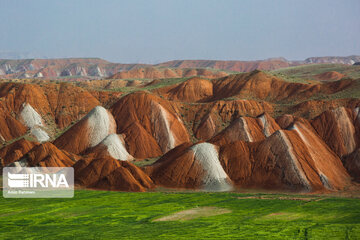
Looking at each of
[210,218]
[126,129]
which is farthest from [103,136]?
[210,218]

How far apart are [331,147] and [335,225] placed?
1868 inches

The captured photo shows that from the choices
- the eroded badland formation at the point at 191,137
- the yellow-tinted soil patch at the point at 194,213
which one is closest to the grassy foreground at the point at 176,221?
the yellow-tinted soil patch at the point at 194,213

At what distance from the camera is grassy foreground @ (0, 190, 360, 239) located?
41.3 metres

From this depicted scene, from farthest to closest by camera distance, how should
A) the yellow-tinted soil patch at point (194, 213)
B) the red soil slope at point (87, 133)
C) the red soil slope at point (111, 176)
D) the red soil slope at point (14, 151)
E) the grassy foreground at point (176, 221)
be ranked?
the red soil slope at point (87, 133) < the red soil slope at point (14, 151) < the red soil slope at point (111, 176) < the yellow-tinted soil patch at point (194, 213) < the grassy foreground at point (176, 221)

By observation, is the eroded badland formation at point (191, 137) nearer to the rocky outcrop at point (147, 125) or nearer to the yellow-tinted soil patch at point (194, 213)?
the rocky outcrop at point (147, 125)

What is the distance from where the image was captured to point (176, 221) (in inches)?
1879

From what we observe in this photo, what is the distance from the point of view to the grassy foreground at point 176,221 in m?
41.3

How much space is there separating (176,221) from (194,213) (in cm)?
456

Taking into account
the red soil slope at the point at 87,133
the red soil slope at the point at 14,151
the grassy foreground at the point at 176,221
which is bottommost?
the grassy foreground at the point at 176,221

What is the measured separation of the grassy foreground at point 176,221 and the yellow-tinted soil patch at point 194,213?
0.52m

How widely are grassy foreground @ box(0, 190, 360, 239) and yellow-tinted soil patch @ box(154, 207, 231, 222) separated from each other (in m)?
0.52

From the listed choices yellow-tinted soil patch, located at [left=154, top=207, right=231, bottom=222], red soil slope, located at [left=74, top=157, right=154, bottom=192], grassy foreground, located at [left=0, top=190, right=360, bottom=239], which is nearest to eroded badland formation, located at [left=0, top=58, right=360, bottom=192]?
A: red soil slope, located at [left=74, top=157, right=154, bottom=192]

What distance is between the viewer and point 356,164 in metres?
82.0

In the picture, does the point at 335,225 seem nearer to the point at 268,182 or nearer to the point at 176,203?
the point at 176,203
